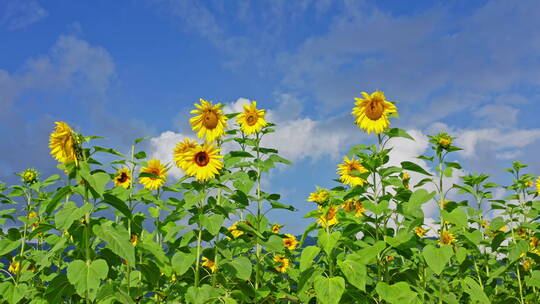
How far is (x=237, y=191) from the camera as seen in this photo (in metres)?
4.84

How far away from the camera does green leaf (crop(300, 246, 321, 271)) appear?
430 cm

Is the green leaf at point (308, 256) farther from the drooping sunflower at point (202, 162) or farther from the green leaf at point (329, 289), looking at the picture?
the drooping sunflower at point (202, 162)

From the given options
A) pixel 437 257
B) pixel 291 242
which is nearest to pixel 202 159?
pixel 437 257

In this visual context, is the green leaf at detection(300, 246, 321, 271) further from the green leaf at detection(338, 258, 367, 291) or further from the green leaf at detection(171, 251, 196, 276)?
the green leaf at detection(171, 251, 196, 276)

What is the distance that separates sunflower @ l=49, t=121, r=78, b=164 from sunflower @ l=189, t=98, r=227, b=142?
5.02 feet

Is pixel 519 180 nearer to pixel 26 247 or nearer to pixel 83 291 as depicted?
pixel 83 291

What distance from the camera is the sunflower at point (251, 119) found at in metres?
6.16

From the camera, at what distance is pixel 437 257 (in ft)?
14.0

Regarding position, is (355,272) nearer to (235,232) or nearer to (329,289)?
(329,289)

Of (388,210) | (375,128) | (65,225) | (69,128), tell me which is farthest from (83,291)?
(375,128)

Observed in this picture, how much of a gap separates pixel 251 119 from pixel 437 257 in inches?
121

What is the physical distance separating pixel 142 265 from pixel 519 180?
20.0 ft

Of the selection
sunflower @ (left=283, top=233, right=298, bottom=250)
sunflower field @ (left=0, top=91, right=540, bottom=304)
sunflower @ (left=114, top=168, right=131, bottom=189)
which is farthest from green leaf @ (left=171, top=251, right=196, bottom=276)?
sunflower @ (left=283, top=233, right=298, bottom=250)

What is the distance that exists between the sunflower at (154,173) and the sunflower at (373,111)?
2.58m
